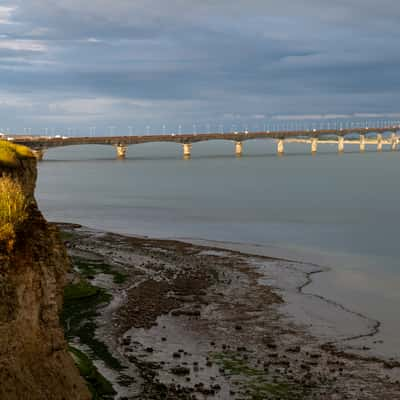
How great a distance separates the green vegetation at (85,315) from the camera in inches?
1159

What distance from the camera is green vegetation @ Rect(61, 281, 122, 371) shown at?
29.4 metres

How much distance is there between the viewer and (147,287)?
1715 inches

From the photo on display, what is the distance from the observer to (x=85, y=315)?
35.9m

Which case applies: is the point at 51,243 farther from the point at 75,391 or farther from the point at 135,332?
the point at 135,332

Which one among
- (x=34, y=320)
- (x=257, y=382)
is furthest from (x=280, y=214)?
(x=34, y=320)

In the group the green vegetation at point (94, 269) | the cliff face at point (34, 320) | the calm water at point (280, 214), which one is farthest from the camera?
the calm water at point (280, 214)

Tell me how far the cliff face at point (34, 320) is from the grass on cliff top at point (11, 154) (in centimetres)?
1503

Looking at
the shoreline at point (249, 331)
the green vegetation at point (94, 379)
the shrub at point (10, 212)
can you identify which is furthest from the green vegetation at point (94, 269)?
the shrub at point (10, 212)

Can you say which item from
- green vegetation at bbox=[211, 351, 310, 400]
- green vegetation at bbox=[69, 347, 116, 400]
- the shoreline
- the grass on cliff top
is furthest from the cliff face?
the grass on cliff top

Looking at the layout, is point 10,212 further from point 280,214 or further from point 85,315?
point 280,214

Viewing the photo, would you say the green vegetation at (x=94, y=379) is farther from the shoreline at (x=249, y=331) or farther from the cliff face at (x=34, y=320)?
the cliff face at (x=34, y=320)

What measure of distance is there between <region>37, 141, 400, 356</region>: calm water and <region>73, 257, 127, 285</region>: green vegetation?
44.9 feet

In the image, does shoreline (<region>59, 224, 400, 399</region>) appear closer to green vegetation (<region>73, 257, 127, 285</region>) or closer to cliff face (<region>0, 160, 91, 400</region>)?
green vegetation (<region>73, 257, 127, 285</region>)

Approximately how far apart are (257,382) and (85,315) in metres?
12.7
